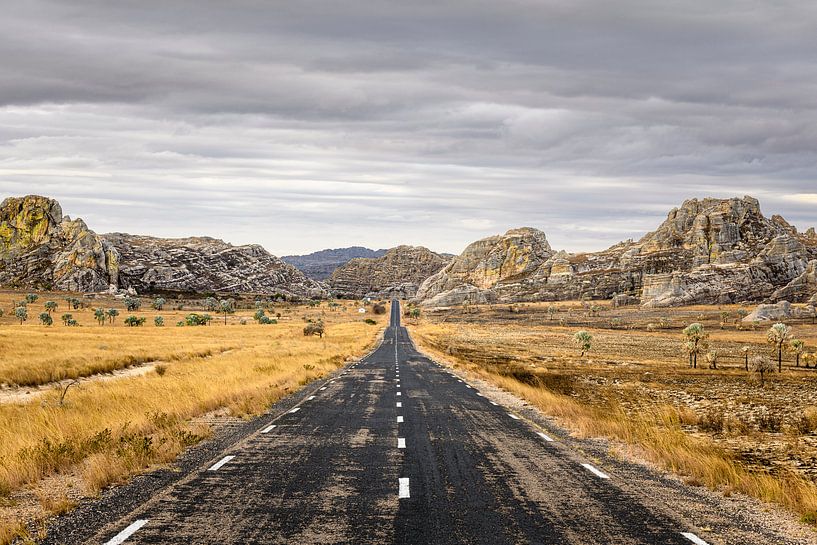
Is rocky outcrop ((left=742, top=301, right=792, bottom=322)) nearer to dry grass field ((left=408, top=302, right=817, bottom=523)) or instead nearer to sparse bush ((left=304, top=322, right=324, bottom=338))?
dry grass field ((left=408, top=302, right=817, bottom=523))

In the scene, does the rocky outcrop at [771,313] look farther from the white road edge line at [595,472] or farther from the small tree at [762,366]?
the white road edge line at [595,472]

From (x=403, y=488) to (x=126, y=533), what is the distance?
4.24 meters

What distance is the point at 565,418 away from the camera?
19.0m

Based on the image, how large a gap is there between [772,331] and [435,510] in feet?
232

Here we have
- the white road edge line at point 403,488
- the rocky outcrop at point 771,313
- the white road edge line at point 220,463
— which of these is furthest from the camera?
the rocky outcrop at point 771,313

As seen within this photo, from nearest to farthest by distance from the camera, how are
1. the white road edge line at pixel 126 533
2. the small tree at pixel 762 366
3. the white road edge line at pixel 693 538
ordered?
the white road edge line at pixel 126 533
the white road edge line at pixel 693 538
the small tree at pixel 762 366

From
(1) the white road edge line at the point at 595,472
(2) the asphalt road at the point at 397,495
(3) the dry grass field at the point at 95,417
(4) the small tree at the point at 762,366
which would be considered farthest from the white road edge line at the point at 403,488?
(4) the small tree at the point at 762,366

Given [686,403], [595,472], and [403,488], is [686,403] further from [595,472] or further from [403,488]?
[403,488]

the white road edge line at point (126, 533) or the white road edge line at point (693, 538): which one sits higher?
the white road edge line at point (126, 533)

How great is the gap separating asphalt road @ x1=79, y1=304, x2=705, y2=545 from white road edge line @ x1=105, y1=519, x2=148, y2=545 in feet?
0.08

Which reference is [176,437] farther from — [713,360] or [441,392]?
[713,360]

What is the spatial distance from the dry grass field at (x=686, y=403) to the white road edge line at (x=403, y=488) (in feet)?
17.5

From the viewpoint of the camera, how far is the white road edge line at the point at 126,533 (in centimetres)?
727

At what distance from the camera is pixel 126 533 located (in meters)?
7.58
